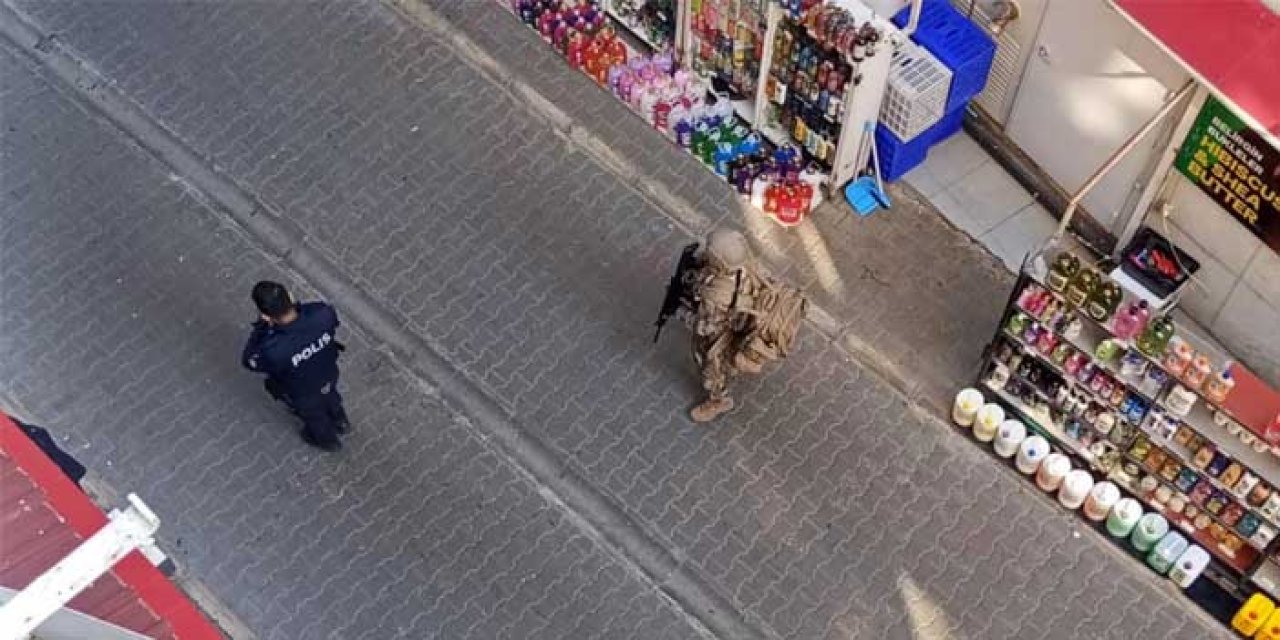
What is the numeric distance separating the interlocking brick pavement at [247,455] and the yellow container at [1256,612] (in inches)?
136

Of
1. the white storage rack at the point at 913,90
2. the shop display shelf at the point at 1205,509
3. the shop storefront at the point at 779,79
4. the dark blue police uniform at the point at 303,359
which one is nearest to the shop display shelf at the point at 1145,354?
the shop display shelf at the point at 1205,509

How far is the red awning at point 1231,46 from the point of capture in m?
8.07

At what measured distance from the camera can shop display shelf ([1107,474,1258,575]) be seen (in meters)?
9.12

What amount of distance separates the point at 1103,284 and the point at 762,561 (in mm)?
2771

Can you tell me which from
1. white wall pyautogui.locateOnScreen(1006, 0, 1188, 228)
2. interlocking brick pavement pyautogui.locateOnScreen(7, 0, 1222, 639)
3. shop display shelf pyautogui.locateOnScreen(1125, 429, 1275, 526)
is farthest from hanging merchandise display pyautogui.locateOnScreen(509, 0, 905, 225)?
shop display shelf pyautogui.locateOnScreen(1125, 429, 1275, 526)

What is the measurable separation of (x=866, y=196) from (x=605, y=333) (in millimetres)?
2302

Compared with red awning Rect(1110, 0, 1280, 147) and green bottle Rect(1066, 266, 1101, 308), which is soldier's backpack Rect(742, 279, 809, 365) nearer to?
green bottle Rect(1066, 266, 1101, 308)

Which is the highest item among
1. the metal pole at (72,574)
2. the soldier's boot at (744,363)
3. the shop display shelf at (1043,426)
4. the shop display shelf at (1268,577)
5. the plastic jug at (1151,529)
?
the metal pole at (72,574)

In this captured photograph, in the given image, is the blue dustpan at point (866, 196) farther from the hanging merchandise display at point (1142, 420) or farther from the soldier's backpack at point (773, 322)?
the soldier's backpack at point (773, 322)

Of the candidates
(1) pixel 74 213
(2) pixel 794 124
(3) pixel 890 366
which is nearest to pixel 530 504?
(3) pixel 890 366

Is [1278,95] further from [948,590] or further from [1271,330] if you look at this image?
[948,590]

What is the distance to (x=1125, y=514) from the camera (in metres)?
9.28

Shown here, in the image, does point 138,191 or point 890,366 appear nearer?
point 890,366

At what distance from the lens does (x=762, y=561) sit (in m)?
9.36
